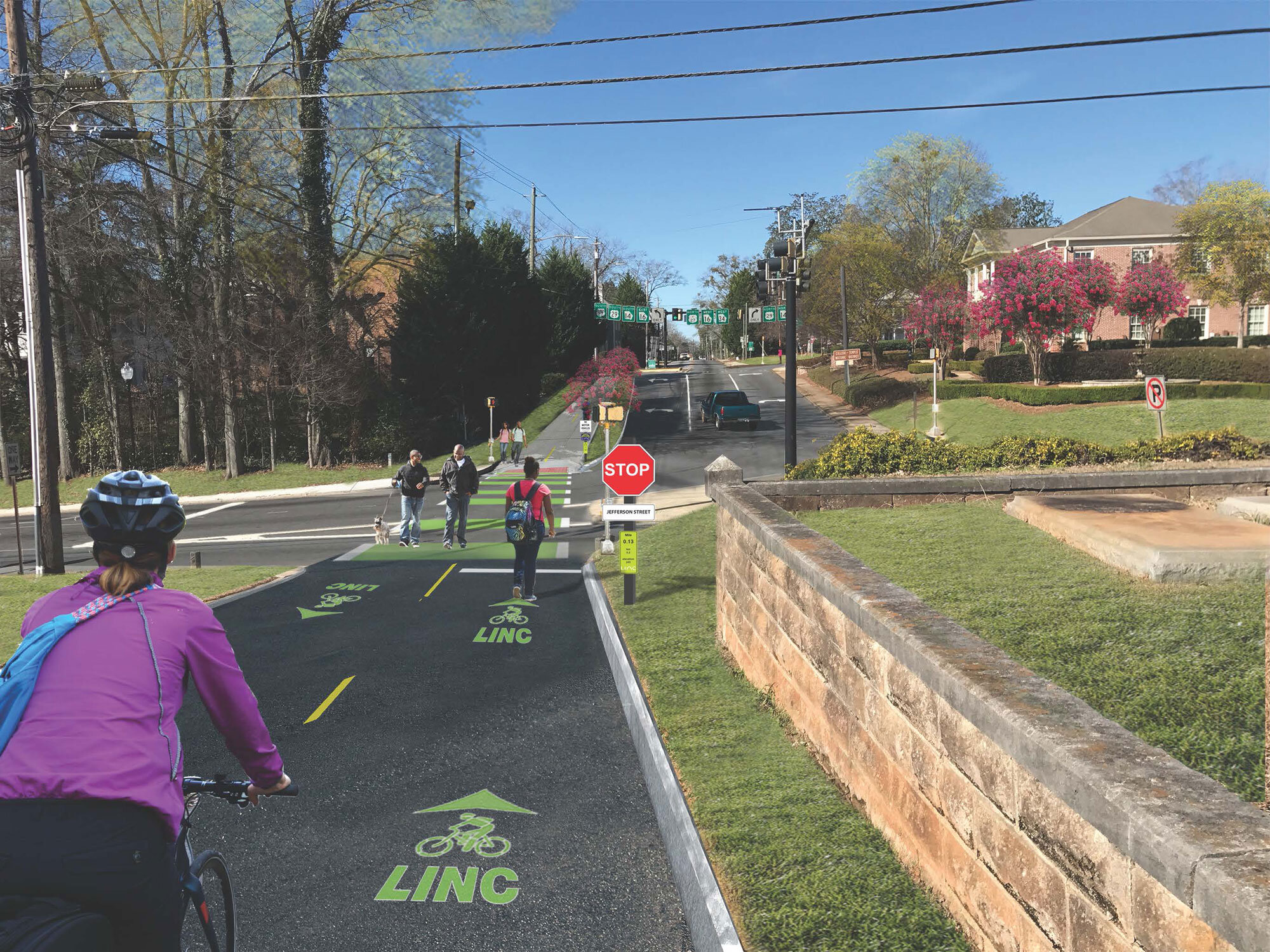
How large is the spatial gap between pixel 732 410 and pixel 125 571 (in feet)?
134

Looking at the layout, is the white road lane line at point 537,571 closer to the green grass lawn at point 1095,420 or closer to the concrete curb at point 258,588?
the concrete curb at point 258,588

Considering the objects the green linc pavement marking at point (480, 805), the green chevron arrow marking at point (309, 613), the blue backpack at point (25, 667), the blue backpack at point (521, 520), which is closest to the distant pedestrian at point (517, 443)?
the green chevron arrow marking at point (309, 613)

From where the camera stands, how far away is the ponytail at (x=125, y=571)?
2.68 meters

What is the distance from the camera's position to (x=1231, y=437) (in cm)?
1294

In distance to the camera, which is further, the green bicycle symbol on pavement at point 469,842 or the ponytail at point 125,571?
the green bicycle symbol on pavement at point 469,842

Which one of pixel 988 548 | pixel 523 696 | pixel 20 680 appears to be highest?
pixel 20 680

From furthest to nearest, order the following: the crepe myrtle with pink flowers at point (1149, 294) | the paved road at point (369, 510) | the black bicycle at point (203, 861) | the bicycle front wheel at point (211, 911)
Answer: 1. the crepe myrtle with pink flowers at point (1149, 294)
2. the paved road at point (369, 510)
3. the bicycle front wheel at point (211, 911)
4. the black bicycle at point (203, 861)

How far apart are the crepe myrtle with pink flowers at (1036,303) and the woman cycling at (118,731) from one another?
119ft

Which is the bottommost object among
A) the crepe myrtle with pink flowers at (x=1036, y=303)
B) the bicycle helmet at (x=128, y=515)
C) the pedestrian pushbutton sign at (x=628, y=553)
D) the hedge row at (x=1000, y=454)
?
the pedestrian pushbutton sign at (x=628, y=553)

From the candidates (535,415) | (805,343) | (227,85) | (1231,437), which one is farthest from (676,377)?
→ (1231,437)

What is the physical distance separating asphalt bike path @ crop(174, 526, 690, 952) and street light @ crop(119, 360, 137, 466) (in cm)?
2586

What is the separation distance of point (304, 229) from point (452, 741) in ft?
107

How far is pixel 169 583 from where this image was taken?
14211mm

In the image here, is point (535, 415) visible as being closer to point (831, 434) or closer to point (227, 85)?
point (831, 434)
